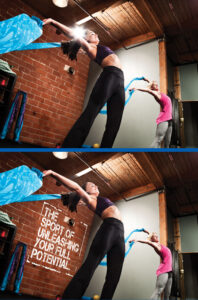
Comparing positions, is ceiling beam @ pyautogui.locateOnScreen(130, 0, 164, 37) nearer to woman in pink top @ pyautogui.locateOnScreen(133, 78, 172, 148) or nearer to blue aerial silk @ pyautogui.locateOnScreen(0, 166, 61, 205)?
woman in pink top @ pyautogui.locateOnScreen(133, 78, 172, 148)

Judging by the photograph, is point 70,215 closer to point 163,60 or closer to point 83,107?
point 83,107

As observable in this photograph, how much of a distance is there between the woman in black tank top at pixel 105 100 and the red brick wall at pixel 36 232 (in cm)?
38

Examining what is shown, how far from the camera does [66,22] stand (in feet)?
8.75

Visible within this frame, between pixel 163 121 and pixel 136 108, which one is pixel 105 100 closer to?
pixel 136 108

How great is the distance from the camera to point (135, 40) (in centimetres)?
267

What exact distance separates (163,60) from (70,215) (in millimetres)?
1342

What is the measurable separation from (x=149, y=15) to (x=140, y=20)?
8 cm

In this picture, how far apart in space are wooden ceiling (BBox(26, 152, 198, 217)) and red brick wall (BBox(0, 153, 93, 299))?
0.50ft

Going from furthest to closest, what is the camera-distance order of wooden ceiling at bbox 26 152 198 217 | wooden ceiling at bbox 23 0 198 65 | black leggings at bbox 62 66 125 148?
wooden ceiling at bbox 23 0 198 65
black leggings at bbox 62 66 125 148
wooden ceiling at bbox 26 152 198 217

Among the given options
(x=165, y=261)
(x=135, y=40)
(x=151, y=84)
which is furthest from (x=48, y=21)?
(x=165, y=261)

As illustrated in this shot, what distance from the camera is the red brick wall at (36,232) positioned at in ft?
6.86

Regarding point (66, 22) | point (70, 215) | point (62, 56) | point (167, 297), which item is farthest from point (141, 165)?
point (66, 22)

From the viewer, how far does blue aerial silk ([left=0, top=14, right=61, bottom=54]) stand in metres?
2.65

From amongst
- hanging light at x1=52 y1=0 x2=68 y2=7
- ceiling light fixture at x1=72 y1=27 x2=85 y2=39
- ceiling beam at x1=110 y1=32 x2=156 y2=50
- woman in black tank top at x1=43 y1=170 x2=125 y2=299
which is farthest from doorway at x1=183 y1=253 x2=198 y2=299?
hanging light at x1=52 y1=0 x2=68 y2=7
